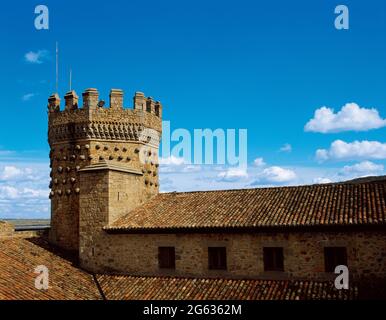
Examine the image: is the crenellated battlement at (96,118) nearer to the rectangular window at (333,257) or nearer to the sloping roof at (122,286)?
the sloping roof at (122,286)

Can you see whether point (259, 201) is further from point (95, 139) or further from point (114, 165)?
point (95, 139)

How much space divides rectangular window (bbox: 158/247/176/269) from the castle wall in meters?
0.17

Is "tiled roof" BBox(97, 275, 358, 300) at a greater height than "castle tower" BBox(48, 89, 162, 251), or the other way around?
"castle tower" BBox(48, 89, 162, 251)

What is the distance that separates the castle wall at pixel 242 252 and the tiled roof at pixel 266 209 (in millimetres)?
474

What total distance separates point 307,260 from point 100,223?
9.37 meters

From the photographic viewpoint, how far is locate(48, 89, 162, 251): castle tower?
22000 millimetres

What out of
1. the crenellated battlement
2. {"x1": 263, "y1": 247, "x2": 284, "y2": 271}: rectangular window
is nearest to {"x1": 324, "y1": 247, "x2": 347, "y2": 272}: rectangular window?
{"x1": 263, "y1": 247, "x2": 284, "y2": 271}: rectangular window

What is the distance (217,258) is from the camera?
17031 millimetres

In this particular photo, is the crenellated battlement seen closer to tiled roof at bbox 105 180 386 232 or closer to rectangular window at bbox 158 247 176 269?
tiled roof at bbox 105 180 386 232

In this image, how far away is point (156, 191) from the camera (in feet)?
79.8

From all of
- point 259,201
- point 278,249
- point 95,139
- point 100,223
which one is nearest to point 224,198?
point 259,201

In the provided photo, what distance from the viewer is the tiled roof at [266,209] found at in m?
15.5

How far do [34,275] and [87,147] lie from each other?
7.51 m
